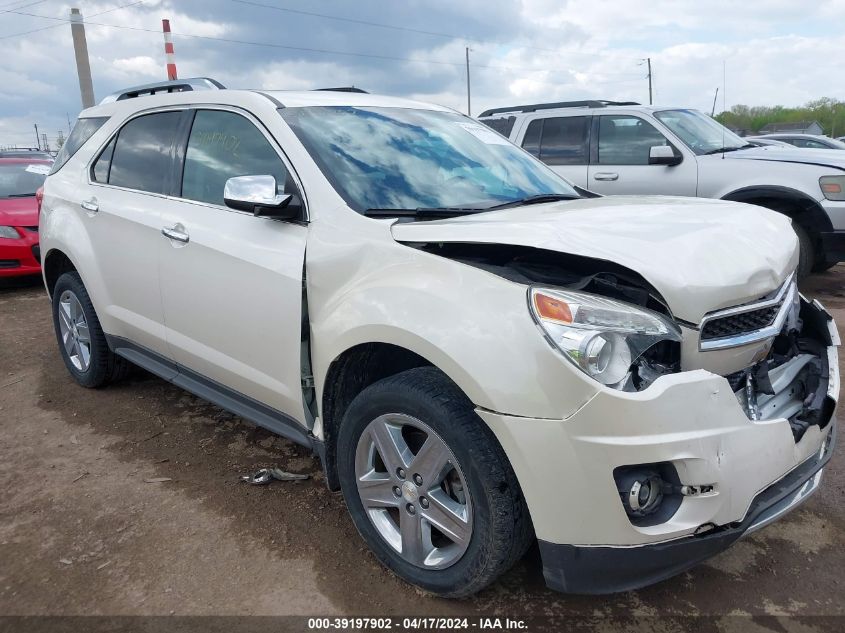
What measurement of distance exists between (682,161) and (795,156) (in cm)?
100

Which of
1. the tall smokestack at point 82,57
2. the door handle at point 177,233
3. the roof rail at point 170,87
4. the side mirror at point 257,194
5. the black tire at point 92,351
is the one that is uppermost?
the tall smokestack at point 82,57

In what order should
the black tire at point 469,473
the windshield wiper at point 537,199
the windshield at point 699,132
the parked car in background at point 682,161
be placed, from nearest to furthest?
the black tire at point 469,473, the windshield wiper at point 537,199, the parked car in background at point 682,161, the windshield at point 699,132

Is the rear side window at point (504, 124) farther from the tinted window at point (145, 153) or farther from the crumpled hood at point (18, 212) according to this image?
the crumpled hood at point (18, 212)

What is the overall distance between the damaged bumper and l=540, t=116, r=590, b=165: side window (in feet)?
19.2

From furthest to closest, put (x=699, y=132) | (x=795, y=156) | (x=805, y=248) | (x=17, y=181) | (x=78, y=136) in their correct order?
1. (x=17, y=181)
2. (x=699, y=132)
3. (x=795, y=156)
4. (x=805, y=248)
5. (x=78, y=136)

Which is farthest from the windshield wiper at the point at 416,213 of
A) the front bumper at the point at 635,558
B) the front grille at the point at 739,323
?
the front bumper at the point at 635,558

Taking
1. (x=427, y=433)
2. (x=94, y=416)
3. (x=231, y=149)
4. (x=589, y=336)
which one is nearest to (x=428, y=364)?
(x=427, y=433)

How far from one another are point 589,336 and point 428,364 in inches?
24.7

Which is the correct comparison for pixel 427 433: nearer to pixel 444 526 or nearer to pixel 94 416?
pixel 444 526

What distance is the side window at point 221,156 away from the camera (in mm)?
2936

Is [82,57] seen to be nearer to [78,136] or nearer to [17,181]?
[17,181]

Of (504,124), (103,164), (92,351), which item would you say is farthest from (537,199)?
(504,124)

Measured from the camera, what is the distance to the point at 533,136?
7.76 m

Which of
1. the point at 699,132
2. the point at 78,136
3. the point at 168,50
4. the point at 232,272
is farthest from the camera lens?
the point at 168,50
